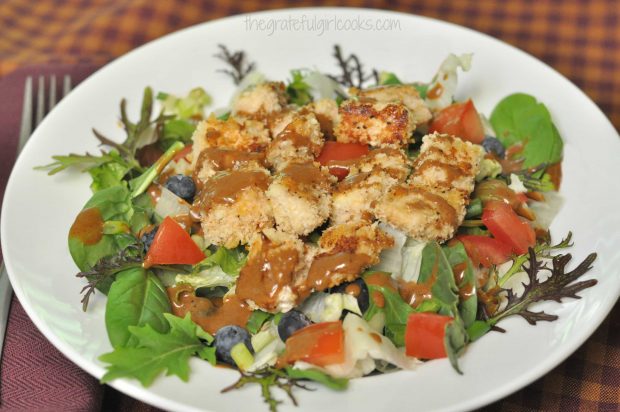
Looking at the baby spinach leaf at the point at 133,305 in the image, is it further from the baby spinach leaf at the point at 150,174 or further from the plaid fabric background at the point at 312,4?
the plaid fabric background at the point at 312,4

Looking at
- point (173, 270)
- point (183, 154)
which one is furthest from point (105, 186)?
point (173, 270)

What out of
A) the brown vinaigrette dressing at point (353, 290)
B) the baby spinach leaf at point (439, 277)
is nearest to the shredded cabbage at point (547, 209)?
the baby spinach leaf at point (439, 277)

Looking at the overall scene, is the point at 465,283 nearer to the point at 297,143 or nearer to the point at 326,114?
the point at 297,143

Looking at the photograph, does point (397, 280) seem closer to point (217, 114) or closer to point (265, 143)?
point (265, 143)

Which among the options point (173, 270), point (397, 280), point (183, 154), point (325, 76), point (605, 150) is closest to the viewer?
point (397, 280)

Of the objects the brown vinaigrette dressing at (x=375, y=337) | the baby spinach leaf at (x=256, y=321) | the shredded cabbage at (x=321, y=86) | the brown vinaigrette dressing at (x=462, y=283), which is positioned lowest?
the baby spinach leaf at (x=256, y=321)

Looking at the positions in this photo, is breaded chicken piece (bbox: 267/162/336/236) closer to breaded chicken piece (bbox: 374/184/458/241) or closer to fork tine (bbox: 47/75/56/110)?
breaded chicken piece (bbox: 374/184/458/241)

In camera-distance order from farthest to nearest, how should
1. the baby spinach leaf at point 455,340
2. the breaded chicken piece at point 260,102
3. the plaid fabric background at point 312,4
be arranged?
the plaid fabric background at point 312,4
the breaded chicken piece at point 260,102
the baby spinach leaf at point 455,340
